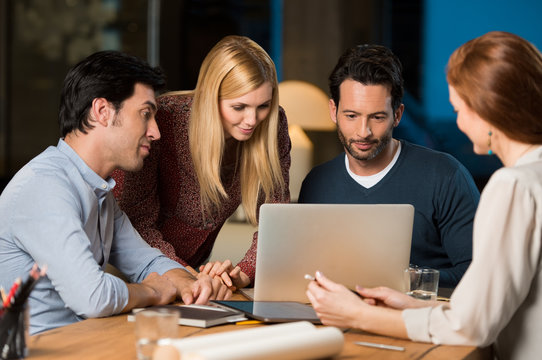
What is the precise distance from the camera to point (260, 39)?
6.95 meters

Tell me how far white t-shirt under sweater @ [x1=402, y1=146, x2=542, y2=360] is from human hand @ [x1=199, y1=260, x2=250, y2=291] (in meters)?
0.76

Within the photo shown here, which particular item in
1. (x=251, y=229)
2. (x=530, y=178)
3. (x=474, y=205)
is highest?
(x=530, y=178)

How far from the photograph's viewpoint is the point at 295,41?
6141 millimetres

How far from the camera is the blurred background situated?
605 centimetres

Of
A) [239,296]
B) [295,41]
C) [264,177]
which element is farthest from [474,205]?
[295,41]

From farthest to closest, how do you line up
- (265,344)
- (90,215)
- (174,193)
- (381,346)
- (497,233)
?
1. (174,193)
2. (90,215)
3. (381,346)
4. (497,233)
5. (265,344)

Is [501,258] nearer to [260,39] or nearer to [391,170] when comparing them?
[391,170]

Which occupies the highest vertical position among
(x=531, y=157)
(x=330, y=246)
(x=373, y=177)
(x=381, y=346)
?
(x=531, y=157)

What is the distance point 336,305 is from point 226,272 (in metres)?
0.58

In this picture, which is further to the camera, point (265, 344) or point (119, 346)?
point (119, 346)

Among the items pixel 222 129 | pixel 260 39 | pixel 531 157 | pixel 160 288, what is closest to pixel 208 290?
pixel 160 288

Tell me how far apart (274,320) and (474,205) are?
108cm

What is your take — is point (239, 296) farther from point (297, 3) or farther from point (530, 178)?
point (297, 3)

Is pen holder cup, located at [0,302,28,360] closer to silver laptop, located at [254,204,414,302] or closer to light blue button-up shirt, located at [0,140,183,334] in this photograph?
light blue button-up shirt, located at [0,140,183,334]
